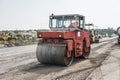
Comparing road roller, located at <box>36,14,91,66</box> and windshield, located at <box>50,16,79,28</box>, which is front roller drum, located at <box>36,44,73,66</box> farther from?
windshield, located at <box>50,16,79,28</box>

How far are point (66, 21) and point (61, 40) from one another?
1.72 meters

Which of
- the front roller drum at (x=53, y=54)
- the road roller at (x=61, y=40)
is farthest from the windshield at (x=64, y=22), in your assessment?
the front roller drum at (x=53, y=54)

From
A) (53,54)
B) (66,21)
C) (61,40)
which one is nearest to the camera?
(53,54)

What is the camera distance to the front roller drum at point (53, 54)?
42.9ft

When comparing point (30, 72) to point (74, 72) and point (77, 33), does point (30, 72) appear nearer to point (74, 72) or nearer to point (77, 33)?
point (74, 72)

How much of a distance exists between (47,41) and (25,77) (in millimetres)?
3877

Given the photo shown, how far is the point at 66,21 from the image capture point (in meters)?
14.9

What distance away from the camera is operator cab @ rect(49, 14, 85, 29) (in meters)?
14.7

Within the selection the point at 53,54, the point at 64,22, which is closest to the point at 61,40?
the point at 53,54

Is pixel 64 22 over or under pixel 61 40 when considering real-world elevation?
over

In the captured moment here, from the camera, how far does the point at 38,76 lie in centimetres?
1066

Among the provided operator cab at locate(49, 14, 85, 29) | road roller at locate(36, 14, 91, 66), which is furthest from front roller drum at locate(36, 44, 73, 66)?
operator cab at locate(49, 14, 85, 29)

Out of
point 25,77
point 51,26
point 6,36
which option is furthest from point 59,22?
point 6,36

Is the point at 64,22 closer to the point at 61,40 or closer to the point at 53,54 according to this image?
the point at 61,40
